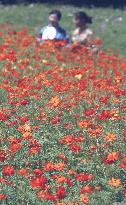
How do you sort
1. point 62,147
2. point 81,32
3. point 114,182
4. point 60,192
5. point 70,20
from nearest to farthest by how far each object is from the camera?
1. point 60,192
2. point 114,182
3. point 62,147
4. point 81,32
5. point 70,20

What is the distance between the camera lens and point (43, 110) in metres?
7.53

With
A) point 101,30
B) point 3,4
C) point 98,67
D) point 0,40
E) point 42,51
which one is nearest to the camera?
point 98,67

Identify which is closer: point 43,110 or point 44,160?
point 44,160

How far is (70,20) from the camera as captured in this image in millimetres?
20375

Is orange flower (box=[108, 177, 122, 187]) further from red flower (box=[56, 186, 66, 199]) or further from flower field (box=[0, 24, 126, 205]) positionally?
red flower (box=[56, 186, 66, 199])

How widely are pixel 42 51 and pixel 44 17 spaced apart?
979 cm

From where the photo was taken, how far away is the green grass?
18.5 m

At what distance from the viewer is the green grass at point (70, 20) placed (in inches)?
730

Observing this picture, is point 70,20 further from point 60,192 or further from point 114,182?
point 60,192

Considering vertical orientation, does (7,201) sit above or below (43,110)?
below

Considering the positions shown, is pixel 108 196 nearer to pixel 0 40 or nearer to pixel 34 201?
pixel 34 201

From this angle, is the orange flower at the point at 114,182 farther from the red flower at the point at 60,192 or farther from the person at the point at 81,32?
the person at the point at 81,32

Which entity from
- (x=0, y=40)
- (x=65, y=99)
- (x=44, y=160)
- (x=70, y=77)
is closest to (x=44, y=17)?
(x=0, y=40)

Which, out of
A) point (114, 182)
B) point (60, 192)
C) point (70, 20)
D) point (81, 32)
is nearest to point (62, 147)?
point (114, 182)
